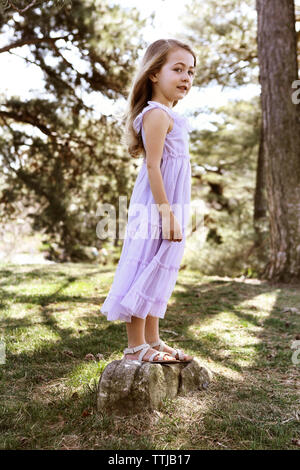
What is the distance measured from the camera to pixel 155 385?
1.96 metres

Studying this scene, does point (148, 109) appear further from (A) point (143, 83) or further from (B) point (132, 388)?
(B) point (132, 388)

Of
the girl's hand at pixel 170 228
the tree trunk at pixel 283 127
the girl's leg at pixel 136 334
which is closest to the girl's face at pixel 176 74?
the girl's hand at pixel 170 228

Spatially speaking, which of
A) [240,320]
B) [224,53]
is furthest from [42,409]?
[224,53]

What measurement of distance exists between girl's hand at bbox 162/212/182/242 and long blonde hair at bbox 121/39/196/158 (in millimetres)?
481

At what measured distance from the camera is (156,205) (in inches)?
83.6

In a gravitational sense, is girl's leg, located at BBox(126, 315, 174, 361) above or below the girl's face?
below

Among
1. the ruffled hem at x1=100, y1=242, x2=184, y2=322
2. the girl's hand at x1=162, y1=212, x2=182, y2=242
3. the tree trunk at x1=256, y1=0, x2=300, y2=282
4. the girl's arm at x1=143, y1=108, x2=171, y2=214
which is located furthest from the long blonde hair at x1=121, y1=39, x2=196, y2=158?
the tree trunk at x1=256, y1=0, x2=300, y2=282

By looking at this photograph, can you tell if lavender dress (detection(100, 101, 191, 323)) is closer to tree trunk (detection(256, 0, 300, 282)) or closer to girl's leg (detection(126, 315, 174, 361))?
girl's leg (detection(126, 315, 174, 361))

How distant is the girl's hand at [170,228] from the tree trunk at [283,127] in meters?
3.70

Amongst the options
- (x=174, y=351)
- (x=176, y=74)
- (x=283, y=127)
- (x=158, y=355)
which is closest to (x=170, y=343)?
(x=174, y=351)

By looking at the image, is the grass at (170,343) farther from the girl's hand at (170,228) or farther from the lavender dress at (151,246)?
the girl's hand at (170,228)

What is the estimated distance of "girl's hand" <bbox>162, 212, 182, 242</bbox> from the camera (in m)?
2.07

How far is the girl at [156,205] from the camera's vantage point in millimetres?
2086
